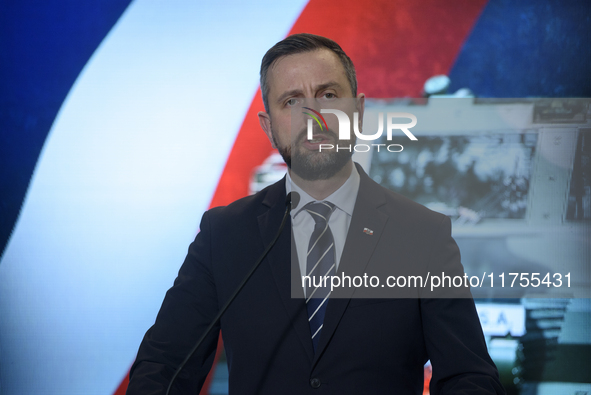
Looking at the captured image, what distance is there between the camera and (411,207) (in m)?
1.39

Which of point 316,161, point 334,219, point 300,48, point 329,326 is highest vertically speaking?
point 300,48

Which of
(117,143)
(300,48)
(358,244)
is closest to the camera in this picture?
(358,244)

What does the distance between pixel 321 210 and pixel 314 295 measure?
0.25 metres

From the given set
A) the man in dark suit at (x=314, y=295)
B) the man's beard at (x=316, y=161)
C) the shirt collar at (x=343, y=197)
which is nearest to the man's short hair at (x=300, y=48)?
the man in dark suit at (x=314, y=295)

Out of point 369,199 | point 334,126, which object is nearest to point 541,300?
point 369,199

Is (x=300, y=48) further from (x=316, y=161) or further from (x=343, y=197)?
(x=343, y=197)

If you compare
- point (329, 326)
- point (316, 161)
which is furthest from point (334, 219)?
point (329, 326)

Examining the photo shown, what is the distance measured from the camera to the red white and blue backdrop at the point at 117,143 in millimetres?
1967

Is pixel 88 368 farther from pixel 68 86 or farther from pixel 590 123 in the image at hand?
pixel 590 123

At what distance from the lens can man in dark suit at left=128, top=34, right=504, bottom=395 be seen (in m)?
1.17

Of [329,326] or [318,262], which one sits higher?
[318,262]

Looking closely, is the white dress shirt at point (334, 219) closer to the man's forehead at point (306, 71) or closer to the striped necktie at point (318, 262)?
the striped necktie at point (318, 262)

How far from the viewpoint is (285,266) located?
1273mm

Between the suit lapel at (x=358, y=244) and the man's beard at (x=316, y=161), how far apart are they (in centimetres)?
10
